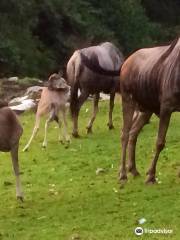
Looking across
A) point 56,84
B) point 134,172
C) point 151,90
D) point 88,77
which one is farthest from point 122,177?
point 88,77

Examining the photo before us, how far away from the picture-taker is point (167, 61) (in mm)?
10719

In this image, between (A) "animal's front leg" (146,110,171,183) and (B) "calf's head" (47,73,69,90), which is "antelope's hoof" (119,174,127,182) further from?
(B) "calf's head" (47,73,69,90)

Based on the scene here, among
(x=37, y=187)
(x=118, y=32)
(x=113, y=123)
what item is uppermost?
(x=37, y=187)

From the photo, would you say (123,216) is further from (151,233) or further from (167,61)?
(167,61)

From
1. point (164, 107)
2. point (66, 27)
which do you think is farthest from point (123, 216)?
point (66, 27)

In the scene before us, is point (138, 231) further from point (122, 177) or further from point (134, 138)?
point (134, 138)

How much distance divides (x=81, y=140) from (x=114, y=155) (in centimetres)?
223

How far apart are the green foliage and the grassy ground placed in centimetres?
1566

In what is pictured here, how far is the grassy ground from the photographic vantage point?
8.84 m

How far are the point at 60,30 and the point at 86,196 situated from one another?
87.4 feet

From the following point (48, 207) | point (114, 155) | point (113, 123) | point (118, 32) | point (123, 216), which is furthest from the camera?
point (118, 32)

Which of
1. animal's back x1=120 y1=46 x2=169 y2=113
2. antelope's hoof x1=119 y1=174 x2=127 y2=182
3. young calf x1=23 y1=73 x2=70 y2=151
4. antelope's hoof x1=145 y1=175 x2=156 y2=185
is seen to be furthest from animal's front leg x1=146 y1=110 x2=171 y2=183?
young calf x1=23 y1=73 x2=70 y2=151

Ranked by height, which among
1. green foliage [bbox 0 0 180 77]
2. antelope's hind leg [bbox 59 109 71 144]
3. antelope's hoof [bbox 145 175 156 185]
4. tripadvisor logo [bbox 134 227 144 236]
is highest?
tripadvisor logo [bbox 134 227 144 236]

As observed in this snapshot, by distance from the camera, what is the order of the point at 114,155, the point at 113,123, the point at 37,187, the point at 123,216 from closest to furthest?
1. the point at 123,216
2. the point at 37,187
3. the point at 114,155
4. the point at 113,123
